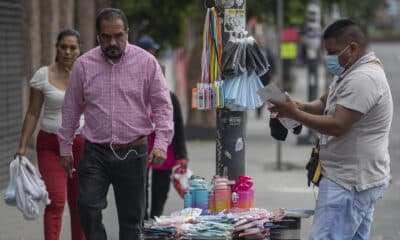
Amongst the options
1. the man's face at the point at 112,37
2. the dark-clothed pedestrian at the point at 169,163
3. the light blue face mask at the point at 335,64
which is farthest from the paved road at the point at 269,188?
the light blue face mask at the point at 335,64

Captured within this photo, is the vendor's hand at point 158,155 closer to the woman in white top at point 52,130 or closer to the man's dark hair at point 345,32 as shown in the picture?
the man's dark hair at point 345,32

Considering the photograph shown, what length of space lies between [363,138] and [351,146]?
0.08 meters

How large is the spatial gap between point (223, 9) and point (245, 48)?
35cm

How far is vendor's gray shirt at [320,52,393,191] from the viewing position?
20.5 ft

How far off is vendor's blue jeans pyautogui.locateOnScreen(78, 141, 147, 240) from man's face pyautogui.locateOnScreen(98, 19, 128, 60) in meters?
0.57

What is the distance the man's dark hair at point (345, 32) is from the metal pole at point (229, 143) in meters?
1.50

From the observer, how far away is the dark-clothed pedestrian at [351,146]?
6.27 m

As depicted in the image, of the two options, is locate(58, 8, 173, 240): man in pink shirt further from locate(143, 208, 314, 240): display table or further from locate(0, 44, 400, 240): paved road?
locate(0, 44, 400, 240): paved road

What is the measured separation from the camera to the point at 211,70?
301 inches

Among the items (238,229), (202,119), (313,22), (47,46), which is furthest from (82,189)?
(202,119)

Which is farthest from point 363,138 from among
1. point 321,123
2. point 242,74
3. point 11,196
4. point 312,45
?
point 312,45

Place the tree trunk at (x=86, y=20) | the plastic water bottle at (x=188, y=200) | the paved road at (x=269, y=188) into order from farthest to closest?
the tree trunk at (x=86, y=20) → the paved road at (x=269, y=188) → the plastic water bottle at (x=188, y=200)

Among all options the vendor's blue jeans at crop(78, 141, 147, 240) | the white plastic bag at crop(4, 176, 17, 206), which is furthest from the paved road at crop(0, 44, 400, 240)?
the vendor's blue jeans at crop(78, 141, 147, 240)

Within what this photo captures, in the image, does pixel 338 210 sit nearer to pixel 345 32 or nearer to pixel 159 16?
pixel 345 32
